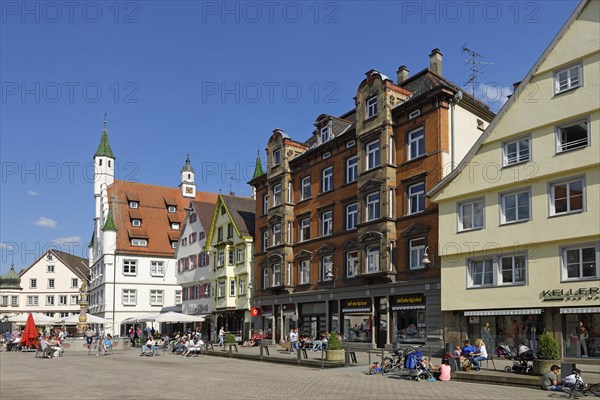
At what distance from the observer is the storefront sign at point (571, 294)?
89.5ft

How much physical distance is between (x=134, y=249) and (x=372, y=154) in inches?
1756

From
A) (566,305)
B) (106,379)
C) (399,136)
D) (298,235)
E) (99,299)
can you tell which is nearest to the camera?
(106,379)

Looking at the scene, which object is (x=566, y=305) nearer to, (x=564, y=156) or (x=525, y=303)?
(x=525, y=303)

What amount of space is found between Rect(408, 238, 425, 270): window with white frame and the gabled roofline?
3.15 metres

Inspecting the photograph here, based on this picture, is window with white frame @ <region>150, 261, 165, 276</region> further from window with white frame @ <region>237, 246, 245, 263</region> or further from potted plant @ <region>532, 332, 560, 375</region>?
potted plant @ <region>532, 332, 560, 375</region>

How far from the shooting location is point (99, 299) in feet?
260

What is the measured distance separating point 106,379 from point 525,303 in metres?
17.8

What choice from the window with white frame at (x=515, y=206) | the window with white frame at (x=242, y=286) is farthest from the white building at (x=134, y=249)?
the window with white frame at (x=515, y=206)

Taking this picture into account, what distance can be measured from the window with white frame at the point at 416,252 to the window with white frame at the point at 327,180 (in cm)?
941

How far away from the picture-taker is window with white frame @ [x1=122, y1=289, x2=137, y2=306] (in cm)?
7550

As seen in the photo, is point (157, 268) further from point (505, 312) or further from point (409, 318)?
point (505, 312)

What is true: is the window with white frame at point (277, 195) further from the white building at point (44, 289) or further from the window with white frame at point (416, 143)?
the white building at point (44, 289)

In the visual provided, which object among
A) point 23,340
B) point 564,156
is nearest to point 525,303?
point 564,156

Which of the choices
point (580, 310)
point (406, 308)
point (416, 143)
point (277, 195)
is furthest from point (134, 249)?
point (580, 310)
